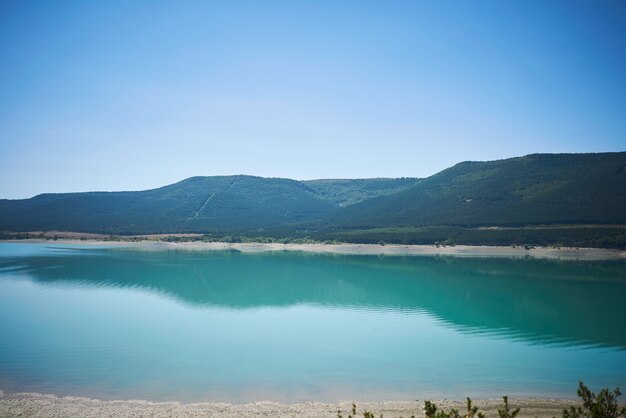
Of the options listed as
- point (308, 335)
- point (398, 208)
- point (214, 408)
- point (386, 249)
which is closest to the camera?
point (214, 408)

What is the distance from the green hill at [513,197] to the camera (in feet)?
232

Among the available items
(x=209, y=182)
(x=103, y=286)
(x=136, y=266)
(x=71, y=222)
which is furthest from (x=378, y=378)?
(x=209, y=182)

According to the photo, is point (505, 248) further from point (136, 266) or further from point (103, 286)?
point (103, 286)

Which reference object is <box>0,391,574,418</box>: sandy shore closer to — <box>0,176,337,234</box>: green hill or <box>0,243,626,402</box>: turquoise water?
<box>0,243,626,402</box>: turquoise water

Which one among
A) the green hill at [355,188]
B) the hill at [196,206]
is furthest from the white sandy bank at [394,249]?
the green hill at [355,188]

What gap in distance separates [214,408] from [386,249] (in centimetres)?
5550

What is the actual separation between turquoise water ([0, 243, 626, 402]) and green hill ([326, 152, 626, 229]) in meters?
36.7

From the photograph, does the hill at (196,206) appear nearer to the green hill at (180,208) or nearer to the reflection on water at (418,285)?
the green hill at (180,208)

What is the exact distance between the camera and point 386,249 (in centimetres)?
6456

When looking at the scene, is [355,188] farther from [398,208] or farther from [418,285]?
[418,285]

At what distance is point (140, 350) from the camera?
15.7m

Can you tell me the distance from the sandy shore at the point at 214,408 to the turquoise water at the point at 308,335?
2.33 ft

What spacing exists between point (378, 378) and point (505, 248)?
169 ft

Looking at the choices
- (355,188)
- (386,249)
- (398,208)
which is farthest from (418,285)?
(355,188)
